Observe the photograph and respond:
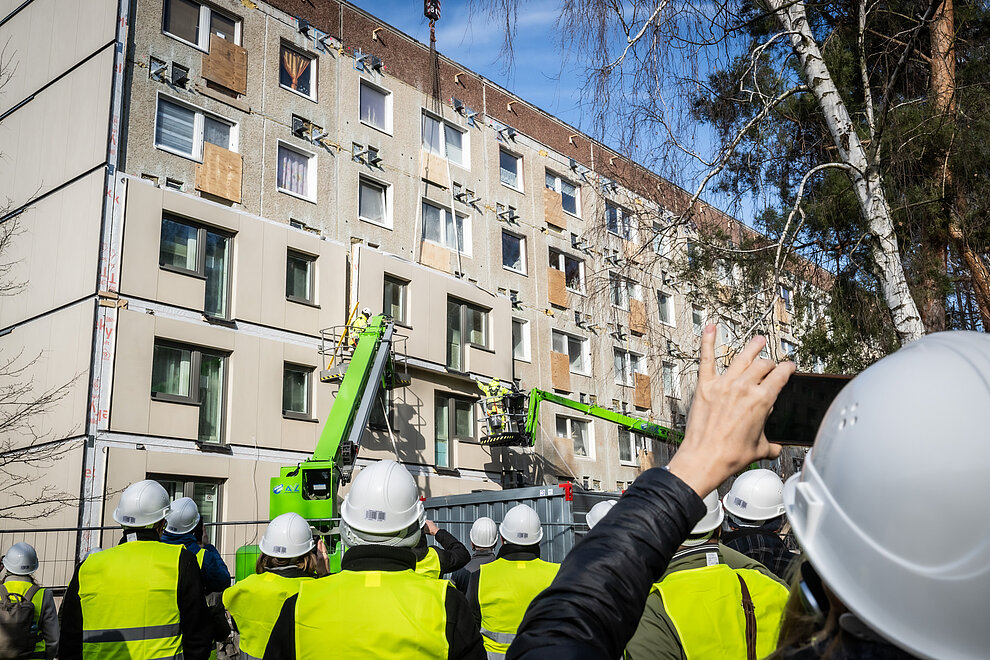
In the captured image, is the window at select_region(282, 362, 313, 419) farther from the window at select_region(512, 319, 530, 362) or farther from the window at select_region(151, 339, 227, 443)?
the window at select_region(512, 319, 530, 362)

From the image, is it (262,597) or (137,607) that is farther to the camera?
(262,597)

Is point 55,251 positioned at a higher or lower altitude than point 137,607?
higher

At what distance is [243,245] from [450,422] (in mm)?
7925

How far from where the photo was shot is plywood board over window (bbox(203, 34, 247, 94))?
2062cm

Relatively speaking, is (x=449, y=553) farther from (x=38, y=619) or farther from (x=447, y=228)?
(x=447, y=228)

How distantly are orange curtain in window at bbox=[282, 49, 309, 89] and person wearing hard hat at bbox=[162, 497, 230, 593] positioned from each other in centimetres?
1729

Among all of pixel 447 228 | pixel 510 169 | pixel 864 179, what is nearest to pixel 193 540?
pixel 864 179

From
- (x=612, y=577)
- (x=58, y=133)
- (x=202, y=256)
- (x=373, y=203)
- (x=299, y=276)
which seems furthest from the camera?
(x=373, y=203)

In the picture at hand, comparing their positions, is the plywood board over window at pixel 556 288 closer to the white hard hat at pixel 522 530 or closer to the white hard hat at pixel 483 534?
the white hard hat at pixel 483 534

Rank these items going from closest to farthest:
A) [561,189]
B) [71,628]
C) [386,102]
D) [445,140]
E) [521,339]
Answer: [71,628] < [386,102] < [445,140] < [521,339] < [561,189]

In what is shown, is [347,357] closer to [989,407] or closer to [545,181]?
[545,181]

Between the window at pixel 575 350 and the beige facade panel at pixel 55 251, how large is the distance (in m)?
16.4

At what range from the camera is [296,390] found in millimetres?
20859

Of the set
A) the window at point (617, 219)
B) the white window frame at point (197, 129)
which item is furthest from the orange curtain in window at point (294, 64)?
the window at point (617, 219)
